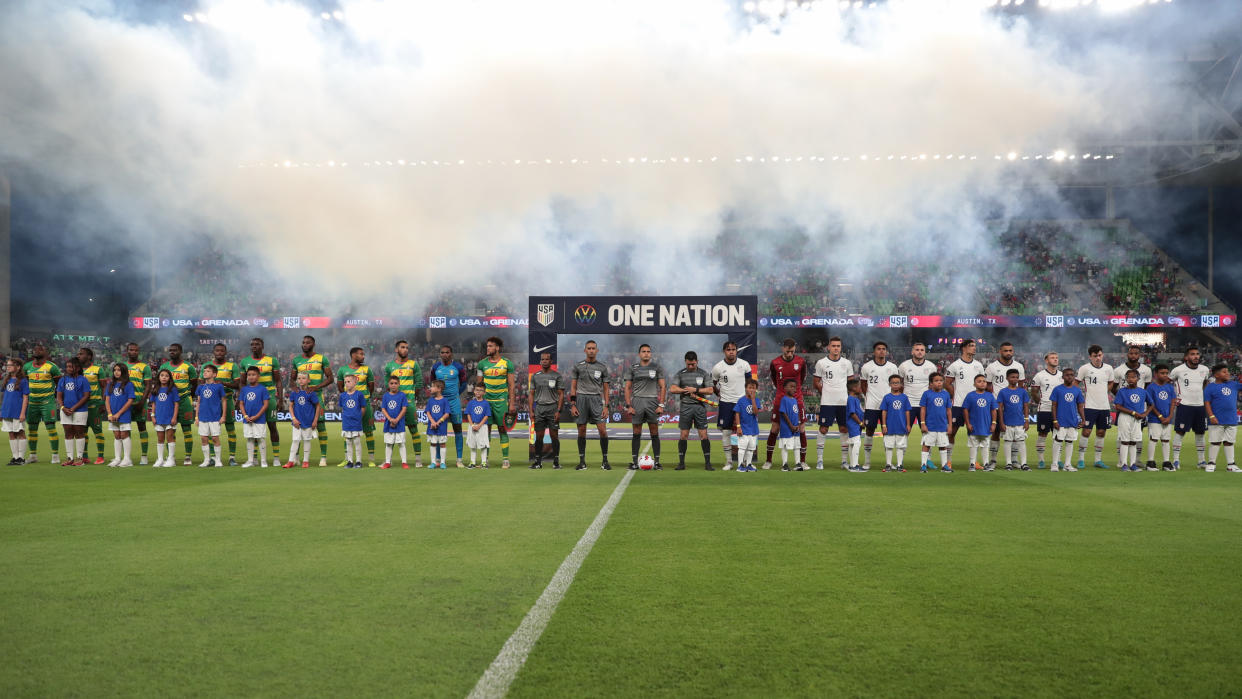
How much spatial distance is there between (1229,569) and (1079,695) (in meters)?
3.07

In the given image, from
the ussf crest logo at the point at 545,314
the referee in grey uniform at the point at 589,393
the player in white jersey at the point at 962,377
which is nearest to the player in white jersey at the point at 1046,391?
the player in white jersey at the point at 962,377

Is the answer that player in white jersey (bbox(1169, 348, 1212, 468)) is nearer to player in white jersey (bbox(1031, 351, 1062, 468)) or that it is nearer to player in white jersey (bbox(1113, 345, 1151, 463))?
player in white jersey (bbox(1113, 345, 1151, 463))

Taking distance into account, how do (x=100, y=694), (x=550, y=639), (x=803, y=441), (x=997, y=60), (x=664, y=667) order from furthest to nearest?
(x=997, y=60)
(x=803, y=441)
(x=550, y=639)
(x=664, y=667)
(x=100, y=694)

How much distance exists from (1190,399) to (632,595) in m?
12.3

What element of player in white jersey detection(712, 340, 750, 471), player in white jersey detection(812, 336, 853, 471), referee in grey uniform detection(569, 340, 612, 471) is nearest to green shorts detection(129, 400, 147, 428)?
referee in grey uniform detection(569, 340, 612, 471)

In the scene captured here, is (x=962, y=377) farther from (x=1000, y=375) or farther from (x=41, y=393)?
(x=41, y=393)

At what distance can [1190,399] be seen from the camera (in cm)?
1271

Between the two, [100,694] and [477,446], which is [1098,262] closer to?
[477,446]

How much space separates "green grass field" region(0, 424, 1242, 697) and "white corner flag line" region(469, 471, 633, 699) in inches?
2.4

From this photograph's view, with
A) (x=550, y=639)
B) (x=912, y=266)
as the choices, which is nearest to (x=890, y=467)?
(x=550, y=639)

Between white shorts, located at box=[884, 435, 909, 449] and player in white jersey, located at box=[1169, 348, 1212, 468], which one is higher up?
player in white jersey, located at box=[1169, 348, 1212, 468]

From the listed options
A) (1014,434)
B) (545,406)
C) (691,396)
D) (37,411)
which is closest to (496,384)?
(545,406)

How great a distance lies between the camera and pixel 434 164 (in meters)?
21.6

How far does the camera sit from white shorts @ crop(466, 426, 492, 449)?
1226cm
